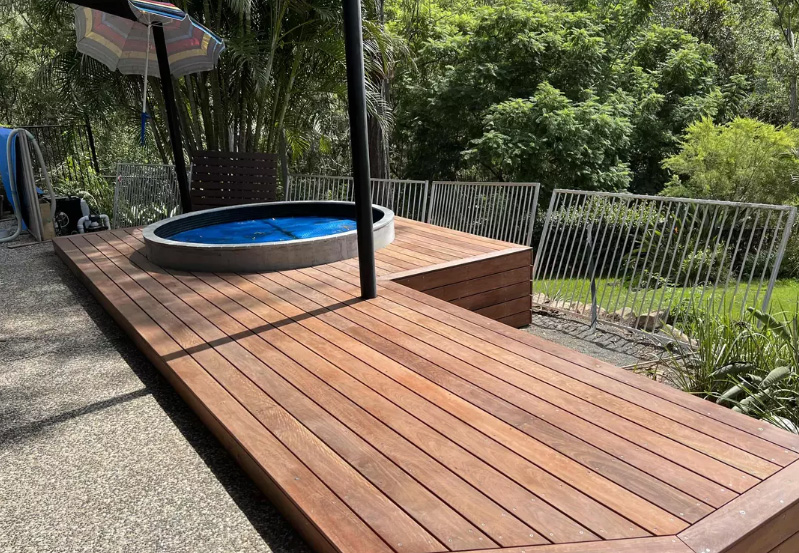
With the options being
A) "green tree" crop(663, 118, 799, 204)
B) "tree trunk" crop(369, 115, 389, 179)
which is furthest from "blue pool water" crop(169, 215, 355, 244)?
"green tree" crop(663, 118, 799, 204)

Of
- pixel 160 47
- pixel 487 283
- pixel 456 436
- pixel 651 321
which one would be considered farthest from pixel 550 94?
pixel 456 436

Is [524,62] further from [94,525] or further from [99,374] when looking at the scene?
[94,525]

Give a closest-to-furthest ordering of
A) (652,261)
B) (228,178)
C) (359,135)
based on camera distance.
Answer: (359,135) → (652,261) → (228,178)

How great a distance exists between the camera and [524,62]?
11547 millimetres

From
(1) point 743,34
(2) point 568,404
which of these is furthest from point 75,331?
(1) point 743,34

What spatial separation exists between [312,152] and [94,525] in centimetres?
1271

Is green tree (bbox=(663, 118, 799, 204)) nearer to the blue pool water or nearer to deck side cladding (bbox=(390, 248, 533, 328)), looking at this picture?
the blue pool water

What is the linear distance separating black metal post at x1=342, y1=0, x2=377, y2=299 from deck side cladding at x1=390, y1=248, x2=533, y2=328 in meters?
0.56

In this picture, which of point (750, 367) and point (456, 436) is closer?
point (456, 436)

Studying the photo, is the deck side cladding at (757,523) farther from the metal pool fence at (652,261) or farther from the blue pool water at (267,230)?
the blue pool water at (267,230)

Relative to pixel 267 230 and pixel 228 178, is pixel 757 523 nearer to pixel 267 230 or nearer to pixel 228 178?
pixel 267 230

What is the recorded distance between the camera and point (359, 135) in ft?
11.1

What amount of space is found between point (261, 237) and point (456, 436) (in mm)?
4248

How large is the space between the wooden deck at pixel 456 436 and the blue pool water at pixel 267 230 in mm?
2227
